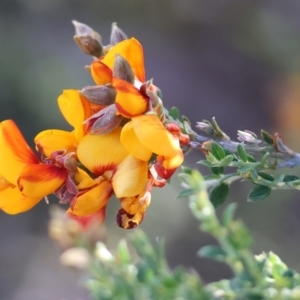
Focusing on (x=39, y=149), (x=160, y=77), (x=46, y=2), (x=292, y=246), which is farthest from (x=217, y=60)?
(x=39, y=149)

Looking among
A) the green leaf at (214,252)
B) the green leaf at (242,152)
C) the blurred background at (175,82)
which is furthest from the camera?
the blurred background at (175,82)

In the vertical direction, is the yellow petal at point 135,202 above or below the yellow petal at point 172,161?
below

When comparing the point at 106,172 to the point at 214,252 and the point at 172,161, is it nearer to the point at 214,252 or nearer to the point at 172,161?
the point at 172,161

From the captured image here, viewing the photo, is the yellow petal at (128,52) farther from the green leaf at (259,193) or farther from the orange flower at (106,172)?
the green leaf at (259,193)

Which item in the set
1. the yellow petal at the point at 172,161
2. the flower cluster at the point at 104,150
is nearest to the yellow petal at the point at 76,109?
the flower cluster at the point at 104,150

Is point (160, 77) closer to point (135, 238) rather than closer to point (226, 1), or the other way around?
point (226, 1)

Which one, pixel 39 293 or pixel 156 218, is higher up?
pixel 156 218

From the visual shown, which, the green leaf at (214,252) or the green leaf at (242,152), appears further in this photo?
the green leaf at (242,152)
